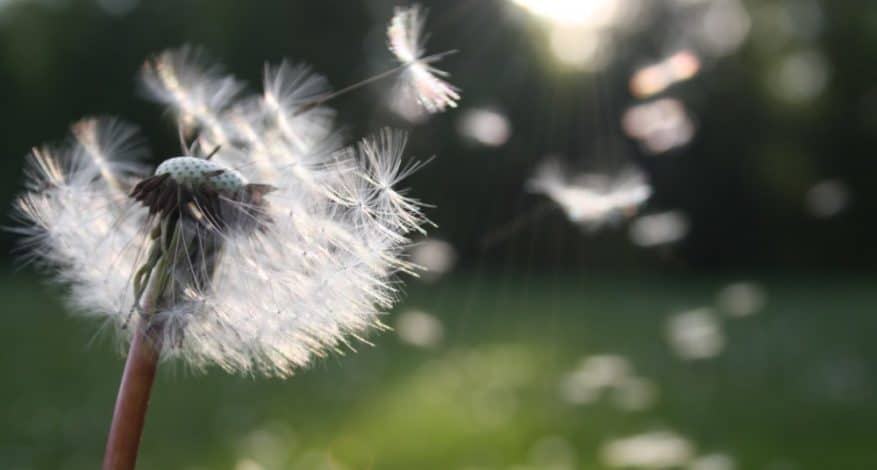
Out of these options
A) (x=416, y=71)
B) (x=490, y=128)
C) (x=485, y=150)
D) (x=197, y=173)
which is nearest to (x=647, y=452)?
(x=490, y=128)

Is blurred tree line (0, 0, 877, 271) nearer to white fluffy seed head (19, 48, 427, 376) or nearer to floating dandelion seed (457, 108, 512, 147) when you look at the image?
floating dandelion seed (457, 108, 512, 147)

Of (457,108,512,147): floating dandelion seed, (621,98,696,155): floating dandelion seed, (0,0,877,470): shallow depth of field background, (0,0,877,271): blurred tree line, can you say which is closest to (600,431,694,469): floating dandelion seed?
(0,0,877,470): shallow depth of field background

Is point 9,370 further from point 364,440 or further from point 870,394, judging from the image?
point 870,394

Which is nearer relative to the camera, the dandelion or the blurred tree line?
the dandelion

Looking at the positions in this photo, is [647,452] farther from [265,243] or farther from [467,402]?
[265,243]

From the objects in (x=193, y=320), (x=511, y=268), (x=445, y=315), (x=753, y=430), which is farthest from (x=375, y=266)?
(x=511, y=268)

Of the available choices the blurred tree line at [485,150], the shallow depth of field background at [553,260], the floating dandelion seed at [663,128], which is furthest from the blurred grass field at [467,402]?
the blurred tree line at [485,150]
